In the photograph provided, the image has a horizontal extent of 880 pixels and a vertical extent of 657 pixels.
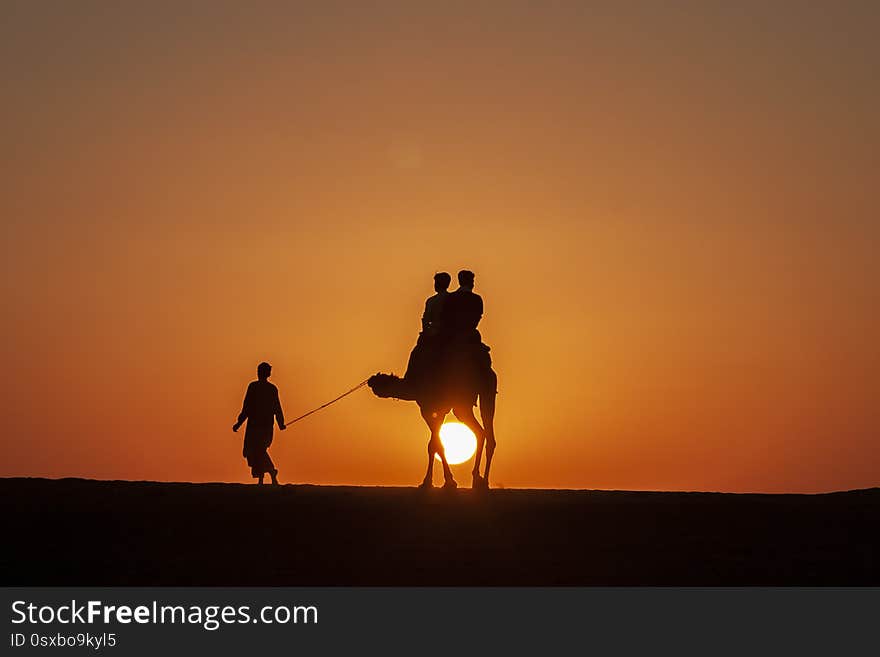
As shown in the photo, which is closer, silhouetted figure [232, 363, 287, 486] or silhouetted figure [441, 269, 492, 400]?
silhouetted figure [441, 269, 492, 400]

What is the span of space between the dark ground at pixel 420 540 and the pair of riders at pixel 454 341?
174 cm

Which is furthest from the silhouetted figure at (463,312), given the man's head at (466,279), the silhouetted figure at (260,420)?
the silhouetted figure at (260,420)

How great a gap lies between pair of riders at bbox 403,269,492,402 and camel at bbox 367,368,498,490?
0.02m

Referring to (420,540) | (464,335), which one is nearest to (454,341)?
(464,335)

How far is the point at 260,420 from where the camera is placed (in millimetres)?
32312

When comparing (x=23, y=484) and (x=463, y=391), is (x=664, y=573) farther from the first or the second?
(x=23, y=484)

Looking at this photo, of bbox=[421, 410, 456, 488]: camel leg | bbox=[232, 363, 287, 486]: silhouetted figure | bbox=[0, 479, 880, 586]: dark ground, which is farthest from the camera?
bbox=[232, 363, 287, 486]: silhouetted figure

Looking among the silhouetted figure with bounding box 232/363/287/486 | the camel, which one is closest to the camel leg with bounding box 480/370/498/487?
the camel

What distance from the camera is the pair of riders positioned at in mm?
27234

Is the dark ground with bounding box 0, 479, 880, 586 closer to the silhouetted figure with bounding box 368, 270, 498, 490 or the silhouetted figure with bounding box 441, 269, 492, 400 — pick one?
the silhouetted figure with bounding box 368, 270, 498, 490

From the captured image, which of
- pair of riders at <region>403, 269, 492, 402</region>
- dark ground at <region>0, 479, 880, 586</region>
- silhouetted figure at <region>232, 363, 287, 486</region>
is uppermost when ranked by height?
silhouetted figure at <region>232, 363, 287, 486</region>

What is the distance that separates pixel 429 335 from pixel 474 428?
144 cm

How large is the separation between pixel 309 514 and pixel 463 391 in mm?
3847
